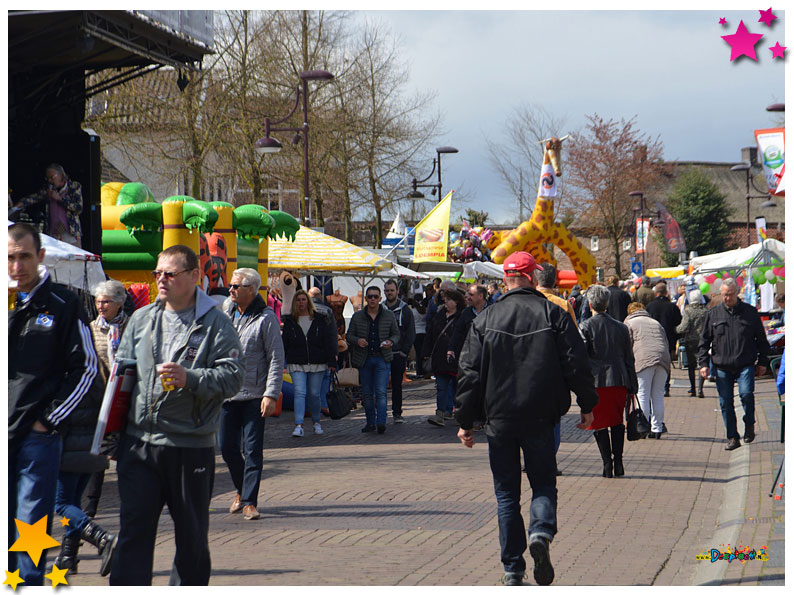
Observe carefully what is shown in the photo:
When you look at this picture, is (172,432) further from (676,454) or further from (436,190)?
(436,190)

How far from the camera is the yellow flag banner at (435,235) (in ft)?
83.7

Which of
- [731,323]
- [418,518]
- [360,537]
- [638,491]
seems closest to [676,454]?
[731,323]

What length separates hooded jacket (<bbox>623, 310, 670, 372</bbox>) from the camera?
39.2ft

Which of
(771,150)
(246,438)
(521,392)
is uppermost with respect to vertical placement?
(771,150)

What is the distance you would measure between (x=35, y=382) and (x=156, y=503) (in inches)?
29.9

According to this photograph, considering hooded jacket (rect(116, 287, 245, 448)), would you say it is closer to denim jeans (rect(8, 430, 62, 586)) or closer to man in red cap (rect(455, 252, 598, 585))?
denim jeans (rect(8, 430, 62, 586))

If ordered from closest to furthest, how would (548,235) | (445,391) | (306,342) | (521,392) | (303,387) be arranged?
1. (521,392)
2. (306,342)
3. (303,387)
4. (445,391)
5. (548,235)

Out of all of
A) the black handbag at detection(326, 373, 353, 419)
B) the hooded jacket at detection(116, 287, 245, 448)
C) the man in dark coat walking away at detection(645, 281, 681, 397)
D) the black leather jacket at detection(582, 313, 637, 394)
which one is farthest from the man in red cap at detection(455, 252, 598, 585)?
the man in dark coat walking away at detection(645, 281, 681, 397)

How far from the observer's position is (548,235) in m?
26.2

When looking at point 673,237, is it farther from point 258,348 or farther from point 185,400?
point 185,400

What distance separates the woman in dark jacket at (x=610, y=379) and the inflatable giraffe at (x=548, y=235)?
15.9 m

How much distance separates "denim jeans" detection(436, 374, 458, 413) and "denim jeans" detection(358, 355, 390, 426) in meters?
0.89

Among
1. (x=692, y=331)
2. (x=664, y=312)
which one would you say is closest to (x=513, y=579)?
(x=664, y=312)
